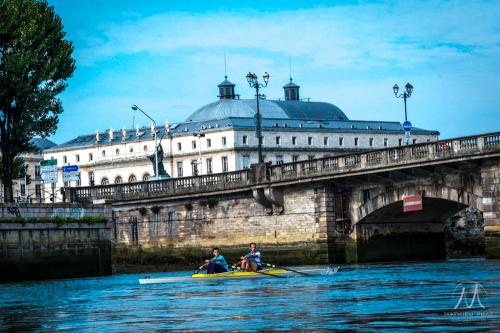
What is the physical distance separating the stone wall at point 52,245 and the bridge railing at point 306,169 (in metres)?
11.9

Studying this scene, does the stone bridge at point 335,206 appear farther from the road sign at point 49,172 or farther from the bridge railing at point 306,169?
the road sign at point 49,172

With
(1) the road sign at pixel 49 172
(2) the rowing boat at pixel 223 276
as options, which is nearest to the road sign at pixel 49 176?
(1) the road sign at pixel 49 172

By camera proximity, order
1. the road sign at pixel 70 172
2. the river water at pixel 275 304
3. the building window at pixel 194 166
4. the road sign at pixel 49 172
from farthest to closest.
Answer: the building window at pixel 194 166 < the road sign at pixel 70 172 < the road sign at pixel 49 172 < the river water at pixel 275 304

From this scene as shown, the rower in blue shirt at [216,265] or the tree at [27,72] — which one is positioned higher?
the tree at [27,72]

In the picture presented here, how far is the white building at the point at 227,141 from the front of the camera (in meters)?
174

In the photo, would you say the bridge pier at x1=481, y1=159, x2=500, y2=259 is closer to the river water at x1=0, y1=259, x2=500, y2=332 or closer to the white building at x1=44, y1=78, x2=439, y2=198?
the river water at x1=0, y1=259, x2=500, y2=332

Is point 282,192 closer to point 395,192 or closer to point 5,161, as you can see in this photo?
point 395,192

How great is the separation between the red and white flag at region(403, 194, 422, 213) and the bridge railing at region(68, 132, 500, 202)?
2.35 metres

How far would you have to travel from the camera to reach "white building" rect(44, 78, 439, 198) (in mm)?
174000

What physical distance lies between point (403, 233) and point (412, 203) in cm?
654

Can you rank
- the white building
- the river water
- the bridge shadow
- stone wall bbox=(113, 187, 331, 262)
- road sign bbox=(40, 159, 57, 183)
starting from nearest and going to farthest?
the river water < road sign bbox=(40, 159, 57, 183) < the bridge shadow < stone wall bbox=(113, 187, 331, 262) < the white building

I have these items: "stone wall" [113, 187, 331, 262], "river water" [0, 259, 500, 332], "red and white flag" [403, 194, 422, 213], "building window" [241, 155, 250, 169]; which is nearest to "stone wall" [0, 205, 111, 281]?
"river water" [0, 259, 500, 332]

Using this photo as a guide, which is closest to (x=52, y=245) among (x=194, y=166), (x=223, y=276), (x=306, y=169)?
(x=223, y=276)

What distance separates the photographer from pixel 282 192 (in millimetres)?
75625
